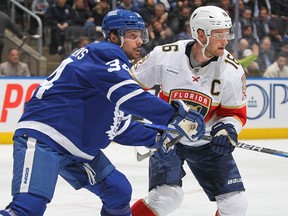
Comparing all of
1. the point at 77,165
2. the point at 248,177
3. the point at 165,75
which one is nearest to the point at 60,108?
the point at 77,165

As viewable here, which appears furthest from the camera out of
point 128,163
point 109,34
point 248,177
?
point 128,163

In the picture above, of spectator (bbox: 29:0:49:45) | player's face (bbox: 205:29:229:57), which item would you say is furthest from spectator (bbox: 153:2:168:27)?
player's face (bbox: 205:29:229:57)

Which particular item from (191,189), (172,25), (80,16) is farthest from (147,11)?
(191,189)

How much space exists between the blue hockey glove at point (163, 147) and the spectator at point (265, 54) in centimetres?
554

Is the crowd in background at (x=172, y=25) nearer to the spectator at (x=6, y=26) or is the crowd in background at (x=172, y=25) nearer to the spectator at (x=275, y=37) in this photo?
the spectator at (x=275, y=37)

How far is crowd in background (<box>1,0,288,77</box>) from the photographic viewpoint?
867 centimetres

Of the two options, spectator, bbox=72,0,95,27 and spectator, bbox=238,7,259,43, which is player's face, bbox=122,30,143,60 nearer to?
spectator, bbox=72,0,95,27

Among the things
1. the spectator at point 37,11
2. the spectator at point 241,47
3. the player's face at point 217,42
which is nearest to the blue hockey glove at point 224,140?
the player's face at point 217,42

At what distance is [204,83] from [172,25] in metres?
5.48

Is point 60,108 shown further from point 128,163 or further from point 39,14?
point 39,14

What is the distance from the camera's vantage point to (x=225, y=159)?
148 inches

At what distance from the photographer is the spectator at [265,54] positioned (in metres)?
8.99

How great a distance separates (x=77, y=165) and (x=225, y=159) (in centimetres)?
77

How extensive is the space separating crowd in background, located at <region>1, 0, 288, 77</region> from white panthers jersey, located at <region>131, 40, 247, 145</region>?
477cm
